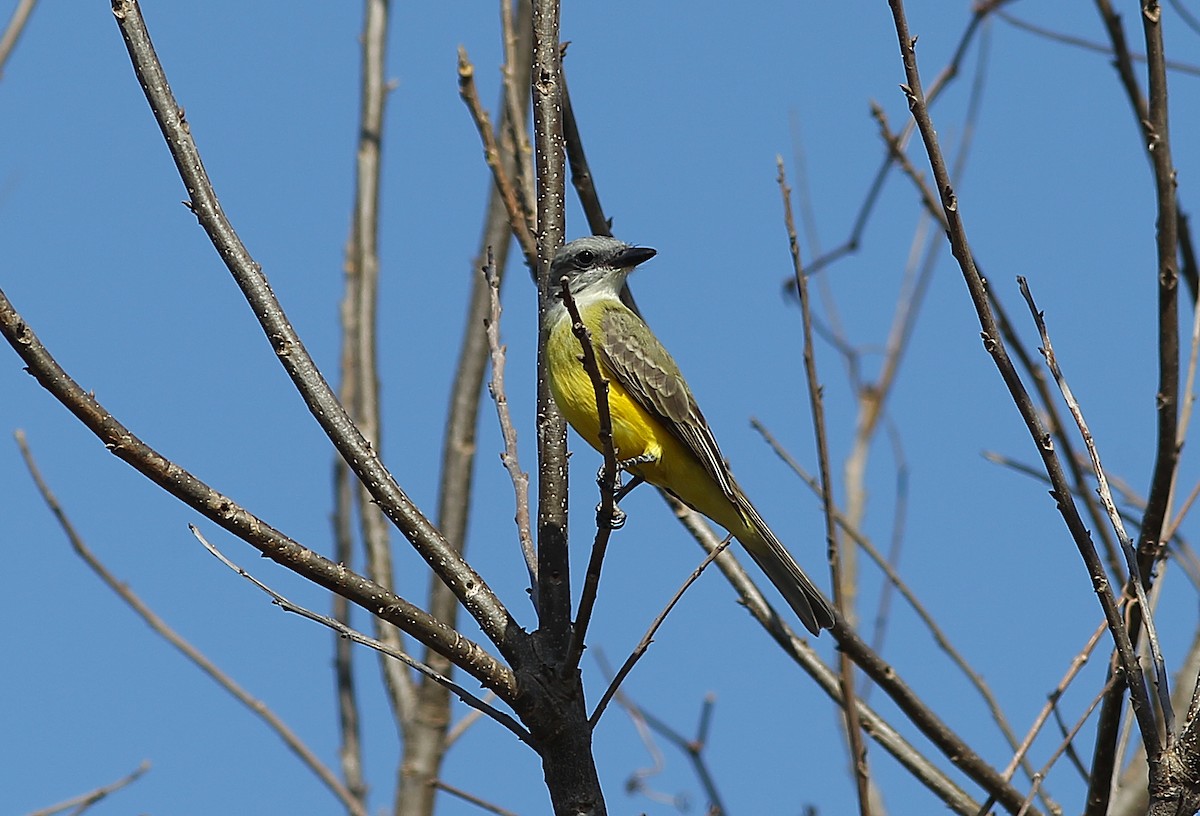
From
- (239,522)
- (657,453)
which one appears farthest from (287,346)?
(657,453)

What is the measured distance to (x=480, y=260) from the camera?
657 centimetres

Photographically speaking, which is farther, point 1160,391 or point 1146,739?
point 1160,391

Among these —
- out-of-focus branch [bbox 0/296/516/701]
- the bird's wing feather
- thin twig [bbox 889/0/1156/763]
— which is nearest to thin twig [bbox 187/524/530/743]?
out-of-focus branch [bbox 0/296/516/701]

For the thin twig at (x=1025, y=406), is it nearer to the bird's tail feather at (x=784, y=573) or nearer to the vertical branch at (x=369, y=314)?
the bird's tail feather at (x=784, y=573)

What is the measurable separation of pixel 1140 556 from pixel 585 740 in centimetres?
158

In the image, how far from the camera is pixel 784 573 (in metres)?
5.40

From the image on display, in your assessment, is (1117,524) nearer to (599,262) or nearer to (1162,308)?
(1162,308)

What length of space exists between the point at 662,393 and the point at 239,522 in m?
2.96

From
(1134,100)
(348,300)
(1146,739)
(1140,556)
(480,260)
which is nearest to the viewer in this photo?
(1146,739)

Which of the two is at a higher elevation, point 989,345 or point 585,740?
point 989,345

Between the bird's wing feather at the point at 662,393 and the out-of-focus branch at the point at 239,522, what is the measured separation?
2396 mm

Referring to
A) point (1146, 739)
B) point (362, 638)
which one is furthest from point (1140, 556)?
point (362, 638)

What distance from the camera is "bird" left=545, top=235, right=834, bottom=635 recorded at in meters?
5.41

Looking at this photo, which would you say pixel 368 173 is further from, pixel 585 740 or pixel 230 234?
pixel 585 740
